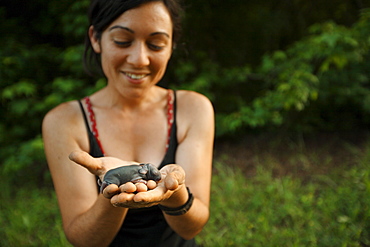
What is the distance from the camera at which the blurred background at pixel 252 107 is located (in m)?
2.87

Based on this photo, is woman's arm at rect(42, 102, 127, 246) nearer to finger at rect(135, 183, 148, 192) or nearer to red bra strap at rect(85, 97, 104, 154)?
red bra strap at rect(85, 97, 104, 154)

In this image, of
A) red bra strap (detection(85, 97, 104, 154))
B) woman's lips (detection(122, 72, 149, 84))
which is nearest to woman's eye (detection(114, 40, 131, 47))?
woman's lips (detection(122, 72, 149, 84))

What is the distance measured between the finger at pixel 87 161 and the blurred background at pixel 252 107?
1.77 m

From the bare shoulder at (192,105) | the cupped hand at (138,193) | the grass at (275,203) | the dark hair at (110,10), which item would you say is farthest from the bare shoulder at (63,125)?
the grass at (275,203)

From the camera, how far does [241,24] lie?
5.02 meters

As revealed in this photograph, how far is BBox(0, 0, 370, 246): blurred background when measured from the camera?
2.87 metres

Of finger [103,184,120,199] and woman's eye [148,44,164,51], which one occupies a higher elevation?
woman's eye [148,44,164,51]

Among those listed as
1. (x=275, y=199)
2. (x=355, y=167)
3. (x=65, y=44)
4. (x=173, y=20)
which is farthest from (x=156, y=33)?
(x=65, y=44)

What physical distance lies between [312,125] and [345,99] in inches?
25.0

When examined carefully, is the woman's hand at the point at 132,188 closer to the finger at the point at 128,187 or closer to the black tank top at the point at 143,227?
the finger at the point at 128,187

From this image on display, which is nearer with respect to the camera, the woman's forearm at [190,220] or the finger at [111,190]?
the finger at [111,190]

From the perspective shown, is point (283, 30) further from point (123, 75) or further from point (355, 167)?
point (123, 75)

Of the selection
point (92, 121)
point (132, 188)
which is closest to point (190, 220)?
point (132, 188)

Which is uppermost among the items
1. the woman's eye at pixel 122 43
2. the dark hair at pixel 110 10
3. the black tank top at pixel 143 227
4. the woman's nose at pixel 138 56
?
the dark hair at pixel 110 10
